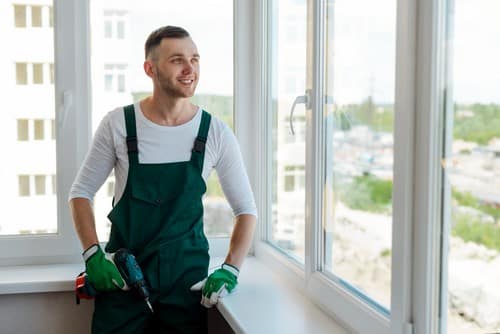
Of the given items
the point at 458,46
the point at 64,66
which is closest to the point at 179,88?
the point at 64,66

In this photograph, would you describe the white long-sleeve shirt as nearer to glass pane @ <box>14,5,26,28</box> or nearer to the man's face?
the man's face

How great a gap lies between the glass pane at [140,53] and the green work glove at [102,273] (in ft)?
1.72

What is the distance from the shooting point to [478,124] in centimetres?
100

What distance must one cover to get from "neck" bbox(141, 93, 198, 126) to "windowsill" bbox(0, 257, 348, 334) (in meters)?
0.55

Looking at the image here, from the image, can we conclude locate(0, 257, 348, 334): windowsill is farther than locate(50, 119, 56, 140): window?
No

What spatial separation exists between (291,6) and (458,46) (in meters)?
1.04

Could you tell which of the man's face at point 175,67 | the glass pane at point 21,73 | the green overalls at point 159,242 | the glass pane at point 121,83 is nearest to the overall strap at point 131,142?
the green overalls at point 159,242

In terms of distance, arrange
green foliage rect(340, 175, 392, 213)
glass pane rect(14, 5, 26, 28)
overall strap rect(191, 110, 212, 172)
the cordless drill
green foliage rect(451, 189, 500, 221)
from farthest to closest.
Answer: glass pane rect(14, 5, 26, 28), overall strap rect(191, 110, 212, 172), the cordless drill, green foliage rect(340, 175, 392, 213), green foliage rect(451, 189, 500, 221)

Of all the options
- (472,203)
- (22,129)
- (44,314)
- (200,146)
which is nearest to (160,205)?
(200,146)

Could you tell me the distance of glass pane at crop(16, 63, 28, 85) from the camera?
222 centimetres

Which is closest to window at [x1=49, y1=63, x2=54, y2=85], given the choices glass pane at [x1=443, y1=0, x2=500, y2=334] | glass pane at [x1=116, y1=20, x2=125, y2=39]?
glass pane at [x1=116, y1=20, x2=125, y2=39]

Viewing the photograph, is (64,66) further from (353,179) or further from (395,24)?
(395,24)

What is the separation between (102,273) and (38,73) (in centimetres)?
87

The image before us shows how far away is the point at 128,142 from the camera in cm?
180
